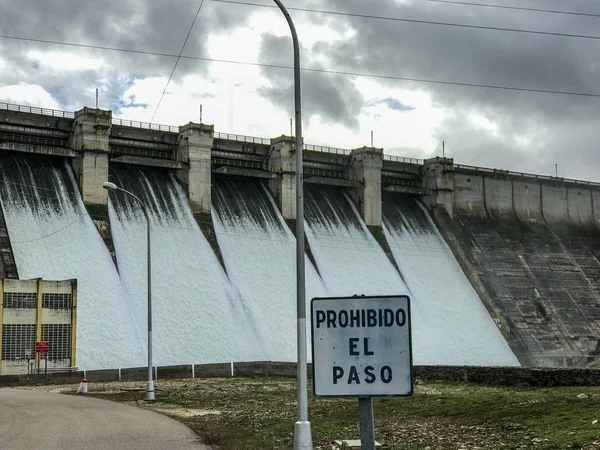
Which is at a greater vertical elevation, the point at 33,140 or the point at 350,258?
the point at 33,140

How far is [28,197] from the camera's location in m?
51.3

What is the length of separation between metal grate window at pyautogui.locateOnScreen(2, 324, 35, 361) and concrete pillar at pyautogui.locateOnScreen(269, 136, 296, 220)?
24824 millimetres

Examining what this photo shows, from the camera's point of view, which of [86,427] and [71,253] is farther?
[71,253]

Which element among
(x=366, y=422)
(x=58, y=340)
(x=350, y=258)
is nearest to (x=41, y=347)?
(x=58, y=340)

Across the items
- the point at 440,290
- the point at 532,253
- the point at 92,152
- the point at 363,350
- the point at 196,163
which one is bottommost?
the point at 363,350

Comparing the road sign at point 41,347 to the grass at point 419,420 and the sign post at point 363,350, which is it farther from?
the sign post at point 363,350

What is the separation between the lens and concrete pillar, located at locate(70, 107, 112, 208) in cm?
5403

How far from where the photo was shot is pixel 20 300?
4303 cm

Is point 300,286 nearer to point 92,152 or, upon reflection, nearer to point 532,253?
point 92,152

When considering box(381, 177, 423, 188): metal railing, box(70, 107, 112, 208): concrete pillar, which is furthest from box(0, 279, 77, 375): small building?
box(381, 177, 423, 188): metal railing

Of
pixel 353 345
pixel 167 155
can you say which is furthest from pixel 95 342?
pixel 353 345

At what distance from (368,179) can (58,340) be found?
32.9 meters

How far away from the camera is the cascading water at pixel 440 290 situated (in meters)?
60.8

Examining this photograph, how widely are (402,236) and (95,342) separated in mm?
31445
